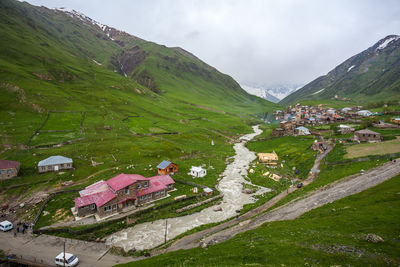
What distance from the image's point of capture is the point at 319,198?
1543 inches

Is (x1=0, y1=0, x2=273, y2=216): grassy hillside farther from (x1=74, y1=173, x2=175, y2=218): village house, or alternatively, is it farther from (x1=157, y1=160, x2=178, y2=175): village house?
(x1=74, y1=173, x2=175, y2=218): village house

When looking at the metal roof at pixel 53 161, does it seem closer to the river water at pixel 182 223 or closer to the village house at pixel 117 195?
the village house at pixel 117 195

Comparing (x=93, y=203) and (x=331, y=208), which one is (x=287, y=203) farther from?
(x=93, y=203)

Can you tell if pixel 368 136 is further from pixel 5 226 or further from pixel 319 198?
pixel 5 226

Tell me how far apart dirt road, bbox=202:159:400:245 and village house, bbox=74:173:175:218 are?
68.3 feet

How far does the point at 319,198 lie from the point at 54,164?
71.6m

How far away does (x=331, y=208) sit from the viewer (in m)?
33.2

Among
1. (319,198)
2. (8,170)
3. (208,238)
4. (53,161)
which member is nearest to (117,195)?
(208,238)

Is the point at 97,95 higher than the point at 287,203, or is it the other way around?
the point at 97,95

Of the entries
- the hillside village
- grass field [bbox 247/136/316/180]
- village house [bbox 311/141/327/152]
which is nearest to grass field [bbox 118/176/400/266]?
the hillside village

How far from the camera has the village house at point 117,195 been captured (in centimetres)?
4184

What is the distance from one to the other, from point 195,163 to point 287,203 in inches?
1595

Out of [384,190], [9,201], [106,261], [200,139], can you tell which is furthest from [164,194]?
[200,139]

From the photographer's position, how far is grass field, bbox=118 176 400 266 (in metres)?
18.9
